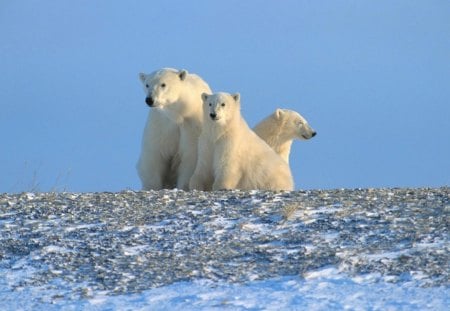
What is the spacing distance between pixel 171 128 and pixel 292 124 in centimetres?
301

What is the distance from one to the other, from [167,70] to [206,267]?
528 centimetres

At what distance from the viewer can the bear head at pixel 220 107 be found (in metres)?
10.4

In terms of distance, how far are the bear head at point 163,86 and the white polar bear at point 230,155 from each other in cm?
46

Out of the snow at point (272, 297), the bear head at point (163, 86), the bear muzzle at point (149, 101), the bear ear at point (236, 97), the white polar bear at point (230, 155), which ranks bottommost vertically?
the snow at point (272, 297)

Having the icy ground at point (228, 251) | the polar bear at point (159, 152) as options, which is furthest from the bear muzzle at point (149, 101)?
the icy ground at point (228, 251)

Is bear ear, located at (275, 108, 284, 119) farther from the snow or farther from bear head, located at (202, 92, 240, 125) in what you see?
the snow

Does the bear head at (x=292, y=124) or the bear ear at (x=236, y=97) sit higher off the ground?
the bear head at (x=292, y=124)

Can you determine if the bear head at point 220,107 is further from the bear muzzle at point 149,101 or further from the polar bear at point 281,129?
the polar bear at point 281,129

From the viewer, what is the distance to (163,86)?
11.1 metres

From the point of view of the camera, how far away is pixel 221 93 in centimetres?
1062

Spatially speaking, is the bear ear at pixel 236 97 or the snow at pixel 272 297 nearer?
the snow at pixel 272 297

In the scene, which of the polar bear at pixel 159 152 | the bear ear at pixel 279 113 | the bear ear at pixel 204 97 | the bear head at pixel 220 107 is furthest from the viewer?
the bear ear at pixel 279 113

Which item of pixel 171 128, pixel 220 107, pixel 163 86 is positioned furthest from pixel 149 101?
pixel 220 107

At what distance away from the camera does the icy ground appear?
589 cm
